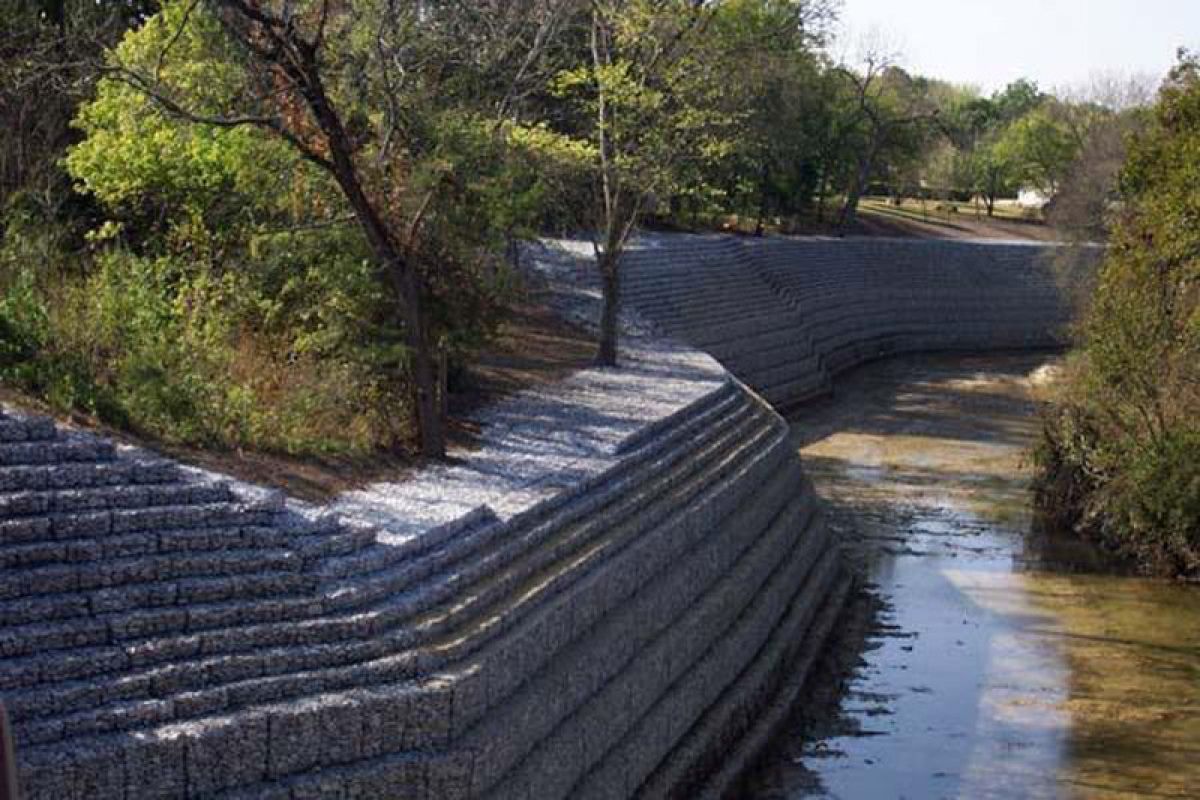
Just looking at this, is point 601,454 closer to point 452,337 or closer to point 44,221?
point 452,337

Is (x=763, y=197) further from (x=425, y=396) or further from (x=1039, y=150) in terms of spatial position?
(x=425, y=396)

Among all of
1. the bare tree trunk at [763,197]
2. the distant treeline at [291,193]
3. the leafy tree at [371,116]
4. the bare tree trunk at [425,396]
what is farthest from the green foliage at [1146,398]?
the bare tree trunk at [763,197]

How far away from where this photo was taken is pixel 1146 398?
1033 inches

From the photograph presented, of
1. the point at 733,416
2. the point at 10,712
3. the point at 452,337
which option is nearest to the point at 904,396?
the point at 733,416

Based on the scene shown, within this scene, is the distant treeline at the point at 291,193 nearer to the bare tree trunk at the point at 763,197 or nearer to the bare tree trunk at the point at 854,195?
the bare tree trunk at the point at 763,197

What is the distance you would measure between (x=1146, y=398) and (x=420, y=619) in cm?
1672

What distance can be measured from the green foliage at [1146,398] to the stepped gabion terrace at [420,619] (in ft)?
17.4

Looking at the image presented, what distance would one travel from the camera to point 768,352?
40.9m

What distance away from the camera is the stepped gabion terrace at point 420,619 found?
10.2 metres

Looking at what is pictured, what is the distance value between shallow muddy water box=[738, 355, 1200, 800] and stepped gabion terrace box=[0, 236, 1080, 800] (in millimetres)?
826

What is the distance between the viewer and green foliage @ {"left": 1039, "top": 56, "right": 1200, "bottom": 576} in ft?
82.4

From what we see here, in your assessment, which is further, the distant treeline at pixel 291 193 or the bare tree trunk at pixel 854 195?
the bare tree trunk at pixel 854 195

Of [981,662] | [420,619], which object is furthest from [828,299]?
[420,619]

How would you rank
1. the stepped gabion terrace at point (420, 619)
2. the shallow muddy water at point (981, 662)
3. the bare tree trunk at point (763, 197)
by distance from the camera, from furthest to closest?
the bare tree trunk at point (763, 197)
the shallow muddy water at point (981, 662)
the stepped gabion terrace at point (420, 619)
